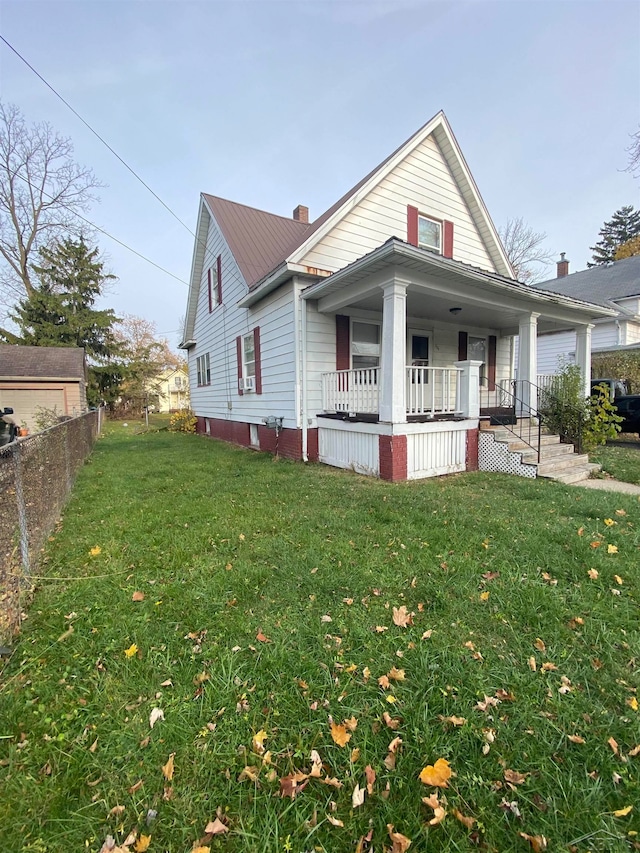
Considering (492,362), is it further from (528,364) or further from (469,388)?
(469,388)

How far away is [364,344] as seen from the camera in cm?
917

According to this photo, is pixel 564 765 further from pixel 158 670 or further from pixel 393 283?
pixel 393 283

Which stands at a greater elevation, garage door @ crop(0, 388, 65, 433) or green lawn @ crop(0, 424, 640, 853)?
garage door @ crop(0, 388, 65, 433)

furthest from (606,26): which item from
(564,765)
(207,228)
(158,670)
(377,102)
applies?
(158,670)

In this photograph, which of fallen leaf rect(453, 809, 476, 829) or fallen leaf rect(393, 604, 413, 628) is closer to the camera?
fallen leaf rect(453, 809, 476, 829)

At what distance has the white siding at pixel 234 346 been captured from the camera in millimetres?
8750

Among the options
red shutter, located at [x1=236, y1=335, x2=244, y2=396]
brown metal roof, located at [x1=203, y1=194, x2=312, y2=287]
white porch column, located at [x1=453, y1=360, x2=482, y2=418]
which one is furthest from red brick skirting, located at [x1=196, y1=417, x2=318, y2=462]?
brown metal roof, located at [x1=203, y1=194, x2=312, y2=287]

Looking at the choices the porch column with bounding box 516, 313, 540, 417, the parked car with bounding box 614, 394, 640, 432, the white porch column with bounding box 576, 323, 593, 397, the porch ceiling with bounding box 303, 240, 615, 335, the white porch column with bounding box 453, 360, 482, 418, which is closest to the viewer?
the porch ceiling with bounding box 303, 240, 615, 335

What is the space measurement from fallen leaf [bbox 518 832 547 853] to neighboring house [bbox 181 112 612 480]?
524cm

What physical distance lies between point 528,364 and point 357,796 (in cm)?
923

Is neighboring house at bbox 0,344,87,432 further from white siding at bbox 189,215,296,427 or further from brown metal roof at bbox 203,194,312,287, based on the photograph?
brown metal roof at bbox 203,194,312,287

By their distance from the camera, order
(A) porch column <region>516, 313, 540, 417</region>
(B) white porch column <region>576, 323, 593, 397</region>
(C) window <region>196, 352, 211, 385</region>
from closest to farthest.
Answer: (A) porch column <region>516, 313, 540, 417</region>, (B) white porch column <region>576, 323, 593, 397</region>, (C) window <region>196, 352, 211, 385</region>

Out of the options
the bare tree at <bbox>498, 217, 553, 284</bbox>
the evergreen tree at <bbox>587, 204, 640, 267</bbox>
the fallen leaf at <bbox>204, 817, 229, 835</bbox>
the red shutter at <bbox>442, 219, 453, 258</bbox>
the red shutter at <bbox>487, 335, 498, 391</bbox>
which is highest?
the evergreen tree at <bbox>587, 204, 640, 267</bbox>

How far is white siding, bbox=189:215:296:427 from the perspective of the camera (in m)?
8.75
